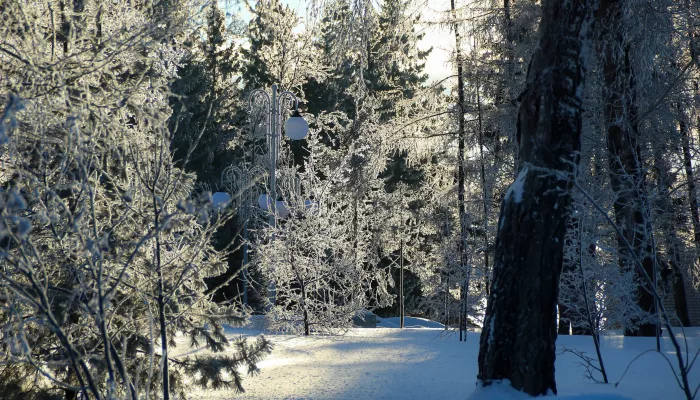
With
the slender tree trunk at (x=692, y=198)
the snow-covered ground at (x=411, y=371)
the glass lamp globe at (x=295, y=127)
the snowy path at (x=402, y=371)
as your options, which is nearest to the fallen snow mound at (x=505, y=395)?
the snow-covered ground at (x=411, y=371)

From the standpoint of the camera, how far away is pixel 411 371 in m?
6.61

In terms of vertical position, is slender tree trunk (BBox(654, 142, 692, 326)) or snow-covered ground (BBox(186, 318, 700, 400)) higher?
slender tree trunk (BBox(654, 142, 692, 326))

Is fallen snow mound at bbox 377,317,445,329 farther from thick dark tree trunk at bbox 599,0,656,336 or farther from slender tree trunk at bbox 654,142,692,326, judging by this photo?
thick dark tree trunk at bbox 599,0,656,336

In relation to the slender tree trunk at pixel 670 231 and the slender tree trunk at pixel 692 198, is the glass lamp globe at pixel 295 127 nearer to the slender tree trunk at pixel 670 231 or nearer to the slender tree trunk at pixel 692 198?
the slender tree trunk at pixel 670 231

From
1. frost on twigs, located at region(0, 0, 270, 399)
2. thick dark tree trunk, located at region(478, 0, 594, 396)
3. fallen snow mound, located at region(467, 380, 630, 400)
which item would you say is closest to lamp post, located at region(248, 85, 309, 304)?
frost on twigs, located at region(0, 0, 270, 399)

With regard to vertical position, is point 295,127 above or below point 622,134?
below

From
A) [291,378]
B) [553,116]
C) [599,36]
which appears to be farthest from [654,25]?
[291,378]

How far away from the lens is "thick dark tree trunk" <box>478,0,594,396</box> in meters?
4.60

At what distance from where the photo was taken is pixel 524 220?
15.3 ft

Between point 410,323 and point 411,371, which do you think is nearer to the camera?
point 411,371

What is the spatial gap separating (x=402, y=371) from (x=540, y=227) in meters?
2.62

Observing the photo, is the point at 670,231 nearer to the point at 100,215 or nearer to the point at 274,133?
the point at 274,133

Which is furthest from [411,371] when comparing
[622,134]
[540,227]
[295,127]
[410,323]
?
[410,323]

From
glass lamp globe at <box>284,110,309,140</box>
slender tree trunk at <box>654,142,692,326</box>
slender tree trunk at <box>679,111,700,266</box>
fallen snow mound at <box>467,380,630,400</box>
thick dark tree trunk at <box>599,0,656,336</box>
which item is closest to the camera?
fallen snow mound at <box>467,380,630,400</box>
